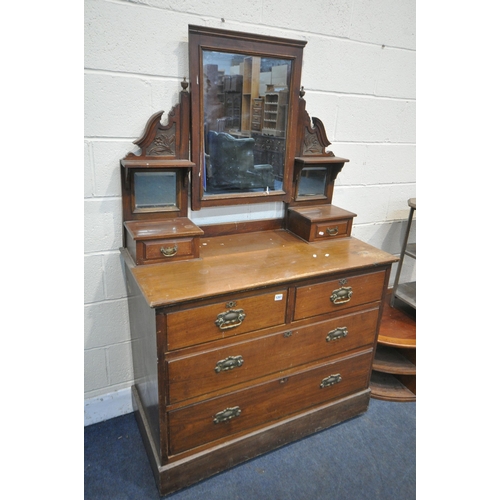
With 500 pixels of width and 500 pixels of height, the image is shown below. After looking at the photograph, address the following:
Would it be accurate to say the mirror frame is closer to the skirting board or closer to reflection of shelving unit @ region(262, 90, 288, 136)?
reflection of shelving unit @ region(262, 90, 288, 136)

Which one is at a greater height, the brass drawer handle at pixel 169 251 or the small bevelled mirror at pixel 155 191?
the small bevelled mirror at pixel 155 191

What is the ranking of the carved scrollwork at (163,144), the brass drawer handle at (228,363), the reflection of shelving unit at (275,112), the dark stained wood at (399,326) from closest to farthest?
the brass drawer handle at (228,363) → the carved scrollwork at (163,144) → the reflection of shelving unit at (275,112) → the dark stained wood at (399,326)

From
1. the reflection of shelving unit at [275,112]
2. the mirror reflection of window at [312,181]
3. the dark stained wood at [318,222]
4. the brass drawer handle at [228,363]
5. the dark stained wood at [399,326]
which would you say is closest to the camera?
the brass drawer handle at [228,363]

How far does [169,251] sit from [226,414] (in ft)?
2.25

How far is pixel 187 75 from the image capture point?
1524 mm

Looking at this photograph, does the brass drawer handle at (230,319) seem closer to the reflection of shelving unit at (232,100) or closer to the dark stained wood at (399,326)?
the reflection of shelving unit at (232,100)

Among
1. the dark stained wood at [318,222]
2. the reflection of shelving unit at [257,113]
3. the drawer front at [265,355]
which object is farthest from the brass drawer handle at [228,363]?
the reflection of shelving unit at [257,113]

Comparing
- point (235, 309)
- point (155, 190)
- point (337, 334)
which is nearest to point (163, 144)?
point (155, 190)

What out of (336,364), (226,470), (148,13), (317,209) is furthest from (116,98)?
(226,470)

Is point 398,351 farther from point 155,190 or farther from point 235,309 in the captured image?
point 155,190

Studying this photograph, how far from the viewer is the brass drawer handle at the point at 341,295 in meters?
1.58

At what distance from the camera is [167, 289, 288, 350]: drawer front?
1288 millimetres

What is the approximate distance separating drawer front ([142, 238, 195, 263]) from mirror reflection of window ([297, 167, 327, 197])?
68 centimetres

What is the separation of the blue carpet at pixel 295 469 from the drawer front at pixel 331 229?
940 millimetres
